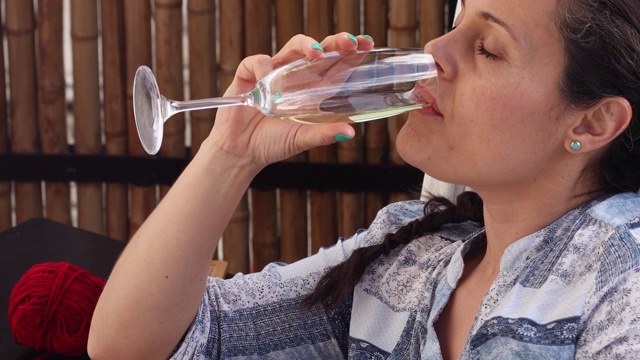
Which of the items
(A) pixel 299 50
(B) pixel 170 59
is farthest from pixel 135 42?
(A) pixel 299 50

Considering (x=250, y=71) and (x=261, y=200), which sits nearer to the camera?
(x=250, y=71)

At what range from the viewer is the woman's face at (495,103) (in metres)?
1.32

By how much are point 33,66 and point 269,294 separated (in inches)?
69.9

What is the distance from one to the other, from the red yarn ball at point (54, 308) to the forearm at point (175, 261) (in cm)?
25

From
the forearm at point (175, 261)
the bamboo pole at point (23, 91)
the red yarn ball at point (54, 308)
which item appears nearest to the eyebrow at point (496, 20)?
the forearm at point (175, 261)

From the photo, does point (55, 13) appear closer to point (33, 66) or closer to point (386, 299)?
point (33, 66)

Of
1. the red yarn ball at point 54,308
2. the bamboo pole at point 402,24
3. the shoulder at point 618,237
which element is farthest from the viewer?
the bamboo pole at point 402,24

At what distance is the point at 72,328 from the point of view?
5.83 ft

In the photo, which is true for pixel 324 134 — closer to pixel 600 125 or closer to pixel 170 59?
pixel 600 125

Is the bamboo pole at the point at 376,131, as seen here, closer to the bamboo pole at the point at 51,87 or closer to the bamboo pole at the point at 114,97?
the bamboo pole at the point at 114,97

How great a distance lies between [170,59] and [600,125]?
1914mm

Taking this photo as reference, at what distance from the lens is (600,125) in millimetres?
1348

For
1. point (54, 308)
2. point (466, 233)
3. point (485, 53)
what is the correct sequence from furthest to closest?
point (54, 308), point (466, 233), point (485, 53)

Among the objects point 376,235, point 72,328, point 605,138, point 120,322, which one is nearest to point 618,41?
point 605,138
